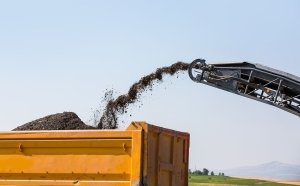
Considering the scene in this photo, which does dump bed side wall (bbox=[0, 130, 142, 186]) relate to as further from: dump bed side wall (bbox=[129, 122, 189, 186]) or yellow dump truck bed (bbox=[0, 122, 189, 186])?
dump bed side wall (bbox=[129, 122, 189, 186])

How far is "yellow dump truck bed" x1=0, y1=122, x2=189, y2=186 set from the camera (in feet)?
21.9

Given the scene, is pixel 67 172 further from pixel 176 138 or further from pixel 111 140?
pixel 176 138

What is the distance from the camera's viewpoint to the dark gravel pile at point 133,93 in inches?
445

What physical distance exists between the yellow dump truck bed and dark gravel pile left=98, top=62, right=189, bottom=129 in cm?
382

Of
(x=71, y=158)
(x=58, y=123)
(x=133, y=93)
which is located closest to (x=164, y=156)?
(x=71, y=158)

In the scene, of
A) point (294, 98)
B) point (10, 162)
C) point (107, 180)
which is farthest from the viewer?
point (294, 98)

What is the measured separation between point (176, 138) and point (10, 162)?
217 centimetres

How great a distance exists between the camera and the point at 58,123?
9703 millimetres

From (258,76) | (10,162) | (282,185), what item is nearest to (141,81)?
(258,76)

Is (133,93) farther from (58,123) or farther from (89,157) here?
(89,157)

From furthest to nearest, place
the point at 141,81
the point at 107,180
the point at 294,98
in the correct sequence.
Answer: the point at 141,81 < the point at 294,98 < the point at 107,180

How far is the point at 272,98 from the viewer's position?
10070 mm

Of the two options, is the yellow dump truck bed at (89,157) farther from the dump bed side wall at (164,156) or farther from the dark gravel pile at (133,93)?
the dark gravel pile at (133,93)

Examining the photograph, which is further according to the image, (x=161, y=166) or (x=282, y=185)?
(x=282, y=185)
